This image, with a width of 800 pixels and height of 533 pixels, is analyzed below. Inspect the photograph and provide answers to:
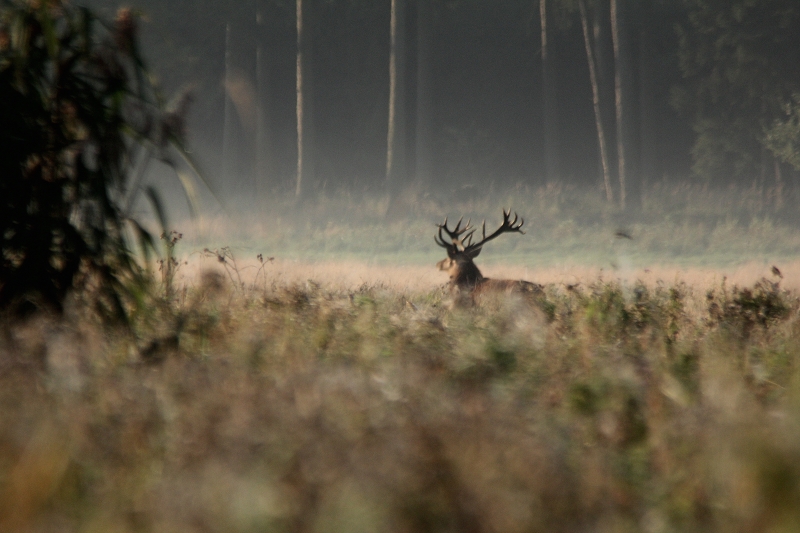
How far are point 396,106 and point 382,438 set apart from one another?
982 inches

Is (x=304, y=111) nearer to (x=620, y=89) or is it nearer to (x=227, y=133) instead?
(x=227, y=133)

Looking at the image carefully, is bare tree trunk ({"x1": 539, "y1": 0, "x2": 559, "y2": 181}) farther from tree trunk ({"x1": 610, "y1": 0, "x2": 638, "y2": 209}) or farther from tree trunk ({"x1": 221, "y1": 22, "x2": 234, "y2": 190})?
tree trunk ({"x1": 221, "y1": 22, "x2": 234, "y2": 190})

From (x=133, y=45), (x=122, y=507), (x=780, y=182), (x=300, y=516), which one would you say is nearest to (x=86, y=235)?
(x=133, y=45)

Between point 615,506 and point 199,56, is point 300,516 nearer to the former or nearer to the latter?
point 615,506

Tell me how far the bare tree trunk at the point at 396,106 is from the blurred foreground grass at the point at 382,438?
75.1 ft

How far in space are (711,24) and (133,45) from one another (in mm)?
26559

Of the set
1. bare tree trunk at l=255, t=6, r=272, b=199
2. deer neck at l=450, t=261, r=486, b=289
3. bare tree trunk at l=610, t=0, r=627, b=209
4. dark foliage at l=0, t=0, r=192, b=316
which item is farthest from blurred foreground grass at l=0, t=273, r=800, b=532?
bare tree trunk at l=255, t=6, r=272, b=199

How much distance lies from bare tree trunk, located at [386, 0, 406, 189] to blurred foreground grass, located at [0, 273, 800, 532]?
2288 centimetres

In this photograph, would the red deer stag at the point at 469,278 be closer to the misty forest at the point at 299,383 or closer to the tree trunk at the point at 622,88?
the misty forest at the point at 299,383

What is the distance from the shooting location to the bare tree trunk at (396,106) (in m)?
26.0

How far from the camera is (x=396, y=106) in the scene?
26.4m

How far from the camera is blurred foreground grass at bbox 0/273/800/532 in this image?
170 cm

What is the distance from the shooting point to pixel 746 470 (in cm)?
185

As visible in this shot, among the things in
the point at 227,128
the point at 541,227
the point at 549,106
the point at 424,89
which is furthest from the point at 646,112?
the point at 227,128
